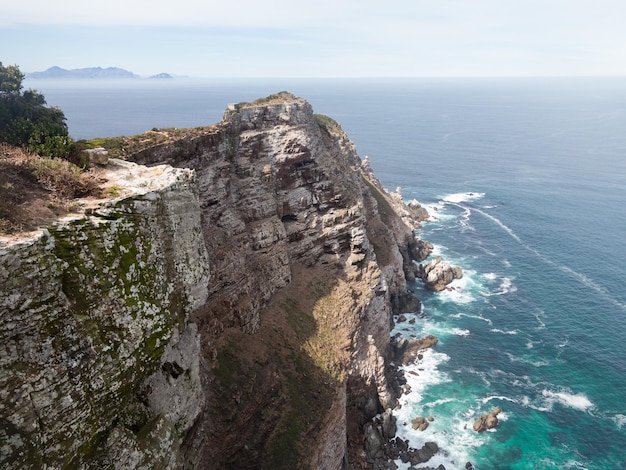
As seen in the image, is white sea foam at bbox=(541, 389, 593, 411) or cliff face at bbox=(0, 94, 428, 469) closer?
cliff face at bbox=(0, 94, 428, 469)

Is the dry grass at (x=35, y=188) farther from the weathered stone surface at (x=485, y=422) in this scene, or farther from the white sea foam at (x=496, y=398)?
the white sea foam at (x=496, y=398)

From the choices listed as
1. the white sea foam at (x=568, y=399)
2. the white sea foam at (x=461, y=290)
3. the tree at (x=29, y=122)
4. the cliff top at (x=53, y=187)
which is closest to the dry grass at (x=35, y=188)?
the cliff top at (x=53, y=187)

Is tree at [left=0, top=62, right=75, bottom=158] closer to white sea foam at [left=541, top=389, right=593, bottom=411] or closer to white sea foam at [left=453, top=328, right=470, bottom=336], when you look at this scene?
white sea foam at [left=541, top=389, right=593, bottom=411]


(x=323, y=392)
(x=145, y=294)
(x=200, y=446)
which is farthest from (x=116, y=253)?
(x=323, y=392)

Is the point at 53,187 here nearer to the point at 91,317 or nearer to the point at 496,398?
the point at 91,317

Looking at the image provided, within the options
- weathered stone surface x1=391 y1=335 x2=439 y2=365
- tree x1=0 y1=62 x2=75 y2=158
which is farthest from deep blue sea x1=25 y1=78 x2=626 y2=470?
tree x1=0 y1=62 x2=75 y2=158

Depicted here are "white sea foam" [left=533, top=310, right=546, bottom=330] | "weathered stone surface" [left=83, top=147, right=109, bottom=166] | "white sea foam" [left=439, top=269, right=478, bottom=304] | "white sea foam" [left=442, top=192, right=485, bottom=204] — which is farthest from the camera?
"white sea foam" [left=442, top=192, right=485, bottom=204]
